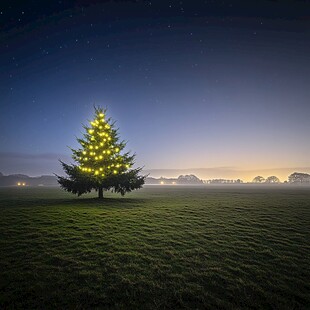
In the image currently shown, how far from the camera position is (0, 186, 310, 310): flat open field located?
684 centimetres

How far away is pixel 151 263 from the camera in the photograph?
371 inches

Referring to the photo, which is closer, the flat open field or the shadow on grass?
the flat open field

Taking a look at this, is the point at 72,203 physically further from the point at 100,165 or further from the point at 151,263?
the point at 151,263

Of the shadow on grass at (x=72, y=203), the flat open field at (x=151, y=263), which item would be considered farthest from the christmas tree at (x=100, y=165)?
the flat open field at (x=151, y=263)

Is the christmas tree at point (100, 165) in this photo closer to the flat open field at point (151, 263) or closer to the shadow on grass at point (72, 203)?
the shadow on grass at point (72, 203)

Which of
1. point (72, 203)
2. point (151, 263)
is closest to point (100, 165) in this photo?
point (72, 203)

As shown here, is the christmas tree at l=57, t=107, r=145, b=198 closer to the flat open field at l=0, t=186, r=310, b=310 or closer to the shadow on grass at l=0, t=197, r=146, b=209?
the shadow on grass at l=0, t=197, r=146, b=209

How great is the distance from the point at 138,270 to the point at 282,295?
560 centimetres

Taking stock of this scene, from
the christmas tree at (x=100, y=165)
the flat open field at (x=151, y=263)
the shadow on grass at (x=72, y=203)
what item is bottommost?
the flat open field at (x=151, y=263)

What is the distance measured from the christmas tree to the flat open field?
32.9 feet

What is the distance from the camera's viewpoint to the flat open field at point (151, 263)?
684 centimetres

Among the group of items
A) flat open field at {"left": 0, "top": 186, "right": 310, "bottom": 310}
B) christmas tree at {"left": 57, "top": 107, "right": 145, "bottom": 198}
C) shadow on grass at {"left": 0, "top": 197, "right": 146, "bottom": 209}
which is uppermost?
christmas tree at {"left": 57, "top": 107, "right": 145, "bottom": 198}

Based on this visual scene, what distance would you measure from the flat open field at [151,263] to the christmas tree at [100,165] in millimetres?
10029

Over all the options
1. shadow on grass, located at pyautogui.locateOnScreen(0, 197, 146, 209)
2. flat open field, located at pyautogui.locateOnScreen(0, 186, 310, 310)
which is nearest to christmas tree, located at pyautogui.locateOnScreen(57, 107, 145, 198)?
shadow on grass, located at pyautogui.locateOnScreen(0, 197, 146, 209)
